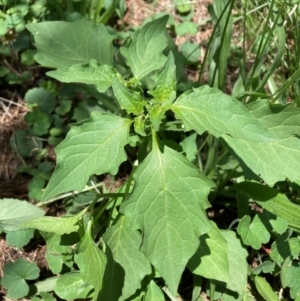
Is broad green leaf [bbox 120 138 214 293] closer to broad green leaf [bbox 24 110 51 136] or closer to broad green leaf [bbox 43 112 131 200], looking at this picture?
broad green leaf [bbox 43 112 131 200]

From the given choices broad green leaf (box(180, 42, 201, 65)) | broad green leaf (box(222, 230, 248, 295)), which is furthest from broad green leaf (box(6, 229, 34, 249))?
broad green leaf (box(180, 42, 201, 65))

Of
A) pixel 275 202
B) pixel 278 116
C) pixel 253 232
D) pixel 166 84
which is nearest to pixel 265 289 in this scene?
pixel 253 232

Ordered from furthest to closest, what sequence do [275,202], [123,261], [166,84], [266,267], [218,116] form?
[266,267] < [275,202] < [123,261] < [166,84] < [218,116]

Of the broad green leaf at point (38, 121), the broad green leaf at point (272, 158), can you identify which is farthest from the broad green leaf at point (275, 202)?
the broad green leaf at point (38, 121)

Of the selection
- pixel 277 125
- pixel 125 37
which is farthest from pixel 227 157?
pixel 125 37

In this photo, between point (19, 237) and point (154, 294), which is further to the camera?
point (19, 237)

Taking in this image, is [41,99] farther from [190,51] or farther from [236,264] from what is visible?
[236,264]
